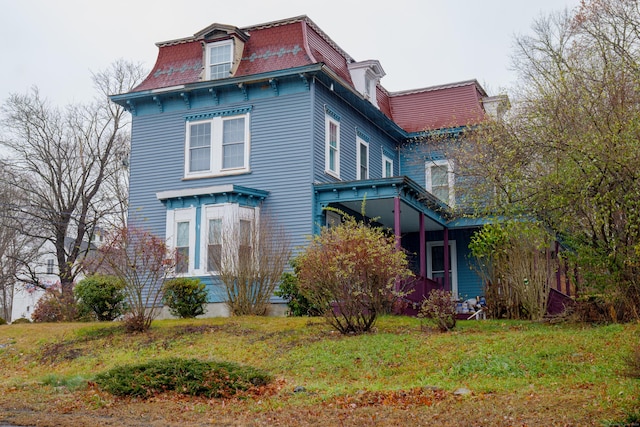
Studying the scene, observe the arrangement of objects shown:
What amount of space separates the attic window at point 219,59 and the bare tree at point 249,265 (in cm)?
536

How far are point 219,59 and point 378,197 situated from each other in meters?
6.40

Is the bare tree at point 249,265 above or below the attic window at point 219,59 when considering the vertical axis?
below

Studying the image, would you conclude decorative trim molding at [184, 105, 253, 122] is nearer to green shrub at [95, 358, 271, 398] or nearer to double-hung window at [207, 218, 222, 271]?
double-hung window at [207, 218, 222, 271]

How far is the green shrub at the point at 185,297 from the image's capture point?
1728 cm

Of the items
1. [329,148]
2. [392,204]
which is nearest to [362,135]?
[329,148]

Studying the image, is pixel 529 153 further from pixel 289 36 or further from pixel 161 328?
pixel 289 36

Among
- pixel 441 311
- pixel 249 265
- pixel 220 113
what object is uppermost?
pixel 220 113

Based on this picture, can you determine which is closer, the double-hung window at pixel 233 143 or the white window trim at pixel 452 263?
the double-hung window at pixel 233 143

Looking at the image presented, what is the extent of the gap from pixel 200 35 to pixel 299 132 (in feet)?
14.8

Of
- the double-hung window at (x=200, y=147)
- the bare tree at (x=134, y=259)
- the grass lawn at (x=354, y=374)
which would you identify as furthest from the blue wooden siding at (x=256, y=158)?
the grass lawn at (x=354, y=374)

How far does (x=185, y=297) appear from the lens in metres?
17.4

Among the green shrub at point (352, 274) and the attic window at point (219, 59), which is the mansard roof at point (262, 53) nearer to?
the attic window at point (219, 59)

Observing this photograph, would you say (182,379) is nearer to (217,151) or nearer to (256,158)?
(256,158)

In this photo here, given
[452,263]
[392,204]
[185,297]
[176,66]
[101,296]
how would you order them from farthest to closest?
[452,263] < [176,66] < [392,204] < [101,296] < [185,297]
